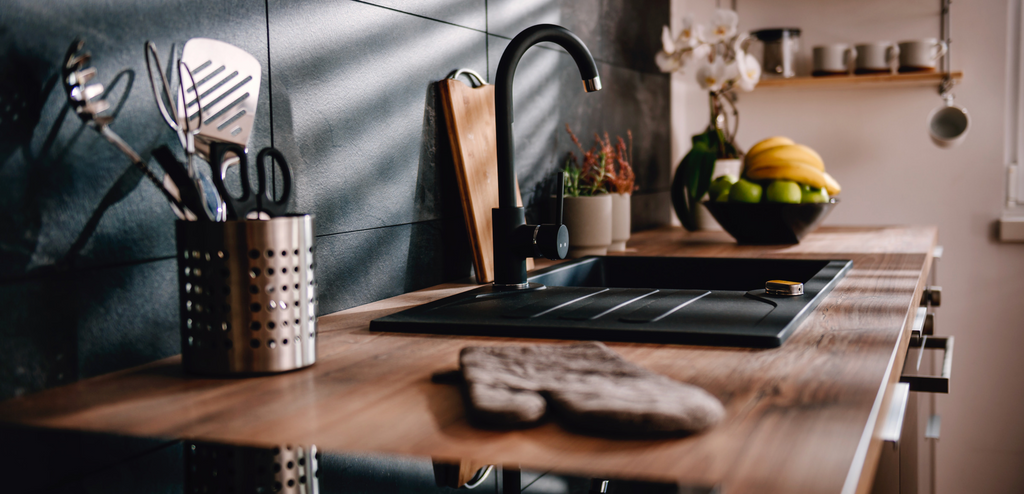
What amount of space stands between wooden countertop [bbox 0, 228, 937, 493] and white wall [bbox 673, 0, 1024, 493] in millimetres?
1844

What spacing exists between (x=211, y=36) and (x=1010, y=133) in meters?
2.45

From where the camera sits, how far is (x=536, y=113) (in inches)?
66.6

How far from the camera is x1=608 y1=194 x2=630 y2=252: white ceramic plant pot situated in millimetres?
1738

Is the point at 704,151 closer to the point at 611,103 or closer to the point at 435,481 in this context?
the point at 611,103

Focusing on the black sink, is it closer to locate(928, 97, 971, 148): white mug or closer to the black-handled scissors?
the black-handled scissors

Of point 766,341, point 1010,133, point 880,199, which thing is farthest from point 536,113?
point 1010,133

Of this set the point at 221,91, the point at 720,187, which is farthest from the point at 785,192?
the point at 221,91

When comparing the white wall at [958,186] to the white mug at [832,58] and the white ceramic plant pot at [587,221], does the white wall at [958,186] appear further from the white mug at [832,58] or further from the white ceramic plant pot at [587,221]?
the white ceramic plant pot at [587,221]

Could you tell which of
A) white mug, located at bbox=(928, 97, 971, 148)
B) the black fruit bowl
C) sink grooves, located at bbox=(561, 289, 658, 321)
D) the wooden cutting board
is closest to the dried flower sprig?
the black fruit bowl

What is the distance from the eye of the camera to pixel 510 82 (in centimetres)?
119

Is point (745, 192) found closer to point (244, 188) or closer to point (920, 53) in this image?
point (920, 53)

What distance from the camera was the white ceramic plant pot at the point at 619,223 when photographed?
5.70 ft

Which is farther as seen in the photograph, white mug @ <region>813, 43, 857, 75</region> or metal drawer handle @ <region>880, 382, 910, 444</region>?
white mug @ <region>813, 43, 857, 75</region>

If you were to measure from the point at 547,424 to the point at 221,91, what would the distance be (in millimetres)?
501
